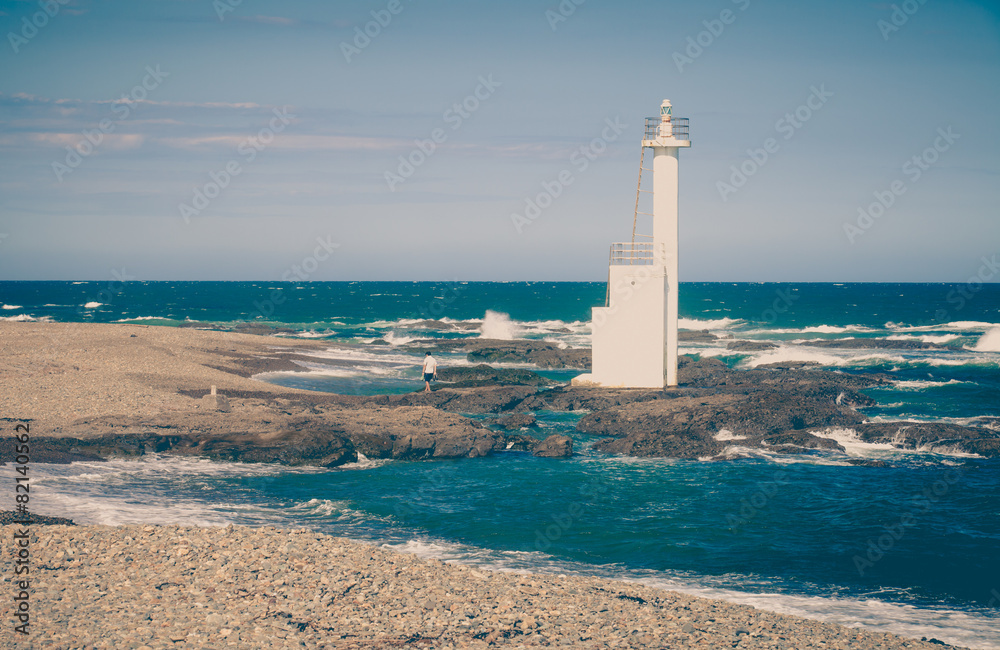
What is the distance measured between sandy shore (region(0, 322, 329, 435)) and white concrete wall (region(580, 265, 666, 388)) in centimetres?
883

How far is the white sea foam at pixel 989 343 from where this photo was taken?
4206 centimetres

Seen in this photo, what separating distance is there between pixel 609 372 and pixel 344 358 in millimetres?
16485

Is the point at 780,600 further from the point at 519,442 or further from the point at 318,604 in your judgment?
the point at 519,442

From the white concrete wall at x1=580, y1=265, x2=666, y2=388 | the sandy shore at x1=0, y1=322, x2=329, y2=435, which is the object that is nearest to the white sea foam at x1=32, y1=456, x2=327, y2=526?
the sandy shore at x1=0, y1=322, x2=329, y2=435

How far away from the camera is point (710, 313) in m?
83.4

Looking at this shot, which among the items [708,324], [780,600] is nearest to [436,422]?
[780,600]

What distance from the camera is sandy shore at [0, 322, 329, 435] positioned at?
701 inches

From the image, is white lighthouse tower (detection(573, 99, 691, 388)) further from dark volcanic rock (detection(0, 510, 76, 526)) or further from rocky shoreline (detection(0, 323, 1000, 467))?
dark volcanic rock (detection(0, 510, 76, 526))

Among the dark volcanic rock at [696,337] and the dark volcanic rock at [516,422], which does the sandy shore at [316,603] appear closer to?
the dark volcanic rock at [516,422]

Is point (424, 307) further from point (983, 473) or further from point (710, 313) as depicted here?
point (983, 473)

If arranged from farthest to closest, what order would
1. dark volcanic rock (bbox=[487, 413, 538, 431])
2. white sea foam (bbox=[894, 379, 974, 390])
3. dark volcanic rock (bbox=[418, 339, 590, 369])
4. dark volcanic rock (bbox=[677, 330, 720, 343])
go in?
dark volcanic rock (bbox=[677, 330, 720, 343]) → dark volcanic rock (bbox=[418, 339, 590, 369]) → white sea foam (bbox=[894, 379, 974, 390]) → dark volcanic rock (bbox=[487, 413, 538, 431])

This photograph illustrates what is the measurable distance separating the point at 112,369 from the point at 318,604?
1731 cm

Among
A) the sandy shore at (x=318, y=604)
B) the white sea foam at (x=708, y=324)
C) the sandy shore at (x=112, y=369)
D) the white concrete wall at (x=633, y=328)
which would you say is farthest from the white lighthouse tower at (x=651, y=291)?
the white sea foam at (x=708, y=324)

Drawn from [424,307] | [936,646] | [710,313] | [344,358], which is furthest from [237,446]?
[424,307]
